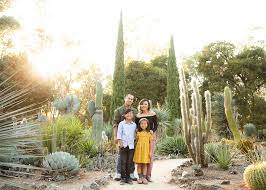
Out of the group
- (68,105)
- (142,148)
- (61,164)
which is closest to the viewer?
(142,148)

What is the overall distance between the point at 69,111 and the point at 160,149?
4.59 meters

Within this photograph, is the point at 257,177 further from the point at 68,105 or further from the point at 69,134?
the point at 68,105

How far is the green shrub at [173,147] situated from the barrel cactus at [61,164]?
234 inches

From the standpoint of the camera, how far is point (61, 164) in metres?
7.82

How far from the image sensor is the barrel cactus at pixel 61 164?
7.82 metres

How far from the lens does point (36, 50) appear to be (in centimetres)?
2677

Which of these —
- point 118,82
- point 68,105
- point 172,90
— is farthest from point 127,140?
point 172,90

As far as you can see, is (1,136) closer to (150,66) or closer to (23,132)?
(23,132)

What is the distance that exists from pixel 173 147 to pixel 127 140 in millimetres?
6777

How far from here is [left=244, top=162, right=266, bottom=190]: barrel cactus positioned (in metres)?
6.36

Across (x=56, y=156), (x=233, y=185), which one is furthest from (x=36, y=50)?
(x=233, y=185)

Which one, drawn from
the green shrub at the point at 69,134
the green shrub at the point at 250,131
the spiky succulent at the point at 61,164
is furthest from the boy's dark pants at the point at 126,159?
the green shrub at the point at 250,131

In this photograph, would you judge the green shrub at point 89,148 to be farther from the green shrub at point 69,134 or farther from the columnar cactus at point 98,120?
the columnar cactus at point 98,120

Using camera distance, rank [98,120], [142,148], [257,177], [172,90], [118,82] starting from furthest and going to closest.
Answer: [172,90] → [118,82] → [98,120] → [142,148] → [257,177]
